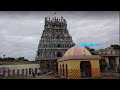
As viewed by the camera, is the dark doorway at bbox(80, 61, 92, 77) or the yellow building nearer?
the yellow building

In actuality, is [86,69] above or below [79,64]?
below

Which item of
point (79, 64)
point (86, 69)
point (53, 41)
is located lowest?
point (86, 69)

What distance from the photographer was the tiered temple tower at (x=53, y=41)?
14887mm

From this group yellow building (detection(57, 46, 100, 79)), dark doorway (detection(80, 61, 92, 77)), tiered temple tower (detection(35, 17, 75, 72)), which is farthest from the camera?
tiered temple tower (detection(35, 17, 75, 72))

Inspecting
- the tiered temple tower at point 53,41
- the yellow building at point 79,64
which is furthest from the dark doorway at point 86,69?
the tiered temple tower at point 53,41

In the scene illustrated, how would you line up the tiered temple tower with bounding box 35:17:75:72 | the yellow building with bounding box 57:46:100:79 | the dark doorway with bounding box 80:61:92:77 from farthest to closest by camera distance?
the tiered temple tower with bounding box 35:17:75:72
the dark doorway with bounding box 80:61:92:77
the yellow building with bounding box 57:46:100:79

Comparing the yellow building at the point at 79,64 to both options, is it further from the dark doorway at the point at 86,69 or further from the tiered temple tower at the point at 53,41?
the tiered temple tower at the point at 53,41

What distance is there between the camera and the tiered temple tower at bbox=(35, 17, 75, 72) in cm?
1489

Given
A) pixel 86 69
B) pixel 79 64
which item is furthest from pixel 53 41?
pixel 79 64

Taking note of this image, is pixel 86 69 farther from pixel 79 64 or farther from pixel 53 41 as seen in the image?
pixel 53 41

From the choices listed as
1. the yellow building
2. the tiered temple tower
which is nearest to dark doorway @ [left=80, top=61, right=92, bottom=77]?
the yellow building

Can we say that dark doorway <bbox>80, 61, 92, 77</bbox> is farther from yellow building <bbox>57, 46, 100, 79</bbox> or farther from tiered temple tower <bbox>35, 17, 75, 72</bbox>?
tiered temple tower <bbox>35, 17, 75, 72</bbox>

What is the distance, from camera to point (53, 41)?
15.4m
